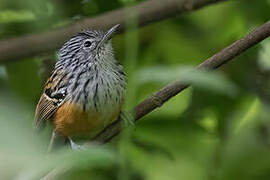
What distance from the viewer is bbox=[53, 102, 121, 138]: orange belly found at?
4.12 metres

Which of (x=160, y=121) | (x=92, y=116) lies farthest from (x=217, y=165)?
(x=92, y=116)

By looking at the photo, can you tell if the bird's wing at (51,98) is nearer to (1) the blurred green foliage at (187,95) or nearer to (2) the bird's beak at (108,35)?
(1) the blurred green foliage at (187,95)

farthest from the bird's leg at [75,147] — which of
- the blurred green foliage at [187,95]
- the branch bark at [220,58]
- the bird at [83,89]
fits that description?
the branch bark at [220,58]

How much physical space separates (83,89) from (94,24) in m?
0.52

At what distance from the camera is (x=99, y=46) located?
4.57 meters

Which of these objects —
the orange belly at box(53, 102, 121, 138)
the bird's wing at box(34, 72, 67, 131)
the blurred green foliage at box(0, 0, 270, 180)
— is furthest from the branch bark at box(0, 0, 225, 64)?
the orange belly at box(53, 102, 121, 138)

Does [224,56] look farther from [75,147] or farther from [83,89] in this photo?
[83,89]

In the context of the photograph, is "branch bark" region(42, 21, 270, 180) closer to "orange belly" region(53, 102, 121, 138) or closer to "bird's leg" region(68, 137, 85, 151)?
"bird's leg" region(68, 137, 85, 151)

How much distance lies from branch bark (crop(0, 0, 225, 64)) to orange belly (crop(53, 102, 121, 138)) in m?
0.49

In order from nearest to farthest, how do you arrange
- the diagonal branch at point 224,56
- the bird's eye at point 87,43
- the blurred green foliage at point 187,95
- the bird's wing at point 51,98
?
the diagonal branch at point 224,56, the blurred green foliage at point 187,95, the bird's wing at point 51,98, the bird's eye at point 87,43

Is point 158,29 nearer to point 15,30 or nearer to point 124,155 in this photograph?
point 15,30

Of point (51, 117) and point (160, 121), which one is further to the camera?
point (51, 117)

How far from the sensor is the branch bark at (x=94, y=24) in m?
4.14

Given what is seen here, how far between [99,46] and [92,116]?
2.17 feet
